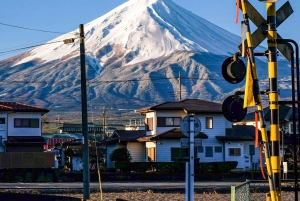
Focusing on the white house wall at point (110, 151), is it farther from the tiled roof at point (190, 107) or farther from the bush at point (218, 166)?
the bush at point (218, 166)

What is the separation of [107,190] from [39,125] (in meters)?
28.3

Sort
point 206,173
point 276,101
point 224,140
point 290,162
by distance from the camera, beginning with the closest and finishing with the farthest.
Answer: point 276,101 → point 206,173 → point 290,162 → point 224,140

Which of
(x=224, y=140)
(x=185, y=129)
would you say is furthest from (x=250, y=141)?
(x=185, y=129)

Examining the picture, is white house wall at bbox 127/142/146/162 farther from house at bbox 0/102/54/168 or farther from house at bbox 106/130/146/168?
house at bbox 0/102/54/168

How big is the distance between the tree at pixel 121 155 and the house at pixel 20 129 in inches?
219

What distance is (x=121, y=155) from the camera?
181 feet

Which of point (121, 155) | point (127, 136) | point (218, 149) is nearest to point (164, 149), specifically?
point (121, 155)

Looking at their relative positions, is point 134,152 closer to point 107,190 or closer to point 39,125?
point 39,125

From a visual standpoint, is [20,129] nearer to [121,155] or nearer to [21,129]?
[21,129]

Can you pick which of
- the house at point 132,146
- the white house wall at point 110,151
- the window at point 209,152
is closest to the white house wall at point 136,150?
the house at point 132,146

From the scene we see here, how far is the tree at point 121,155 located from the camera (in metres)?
55.0

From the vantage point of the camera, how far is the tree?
55031 mm

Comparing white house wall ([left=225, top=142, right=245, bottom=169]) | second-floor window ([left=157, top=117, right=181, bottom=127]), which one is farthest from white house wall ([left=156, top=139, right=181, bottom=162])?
white house wall ([left=225, top=142, right=245, bottom=169])

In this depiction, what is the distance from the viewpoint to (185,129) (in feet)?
43.9
